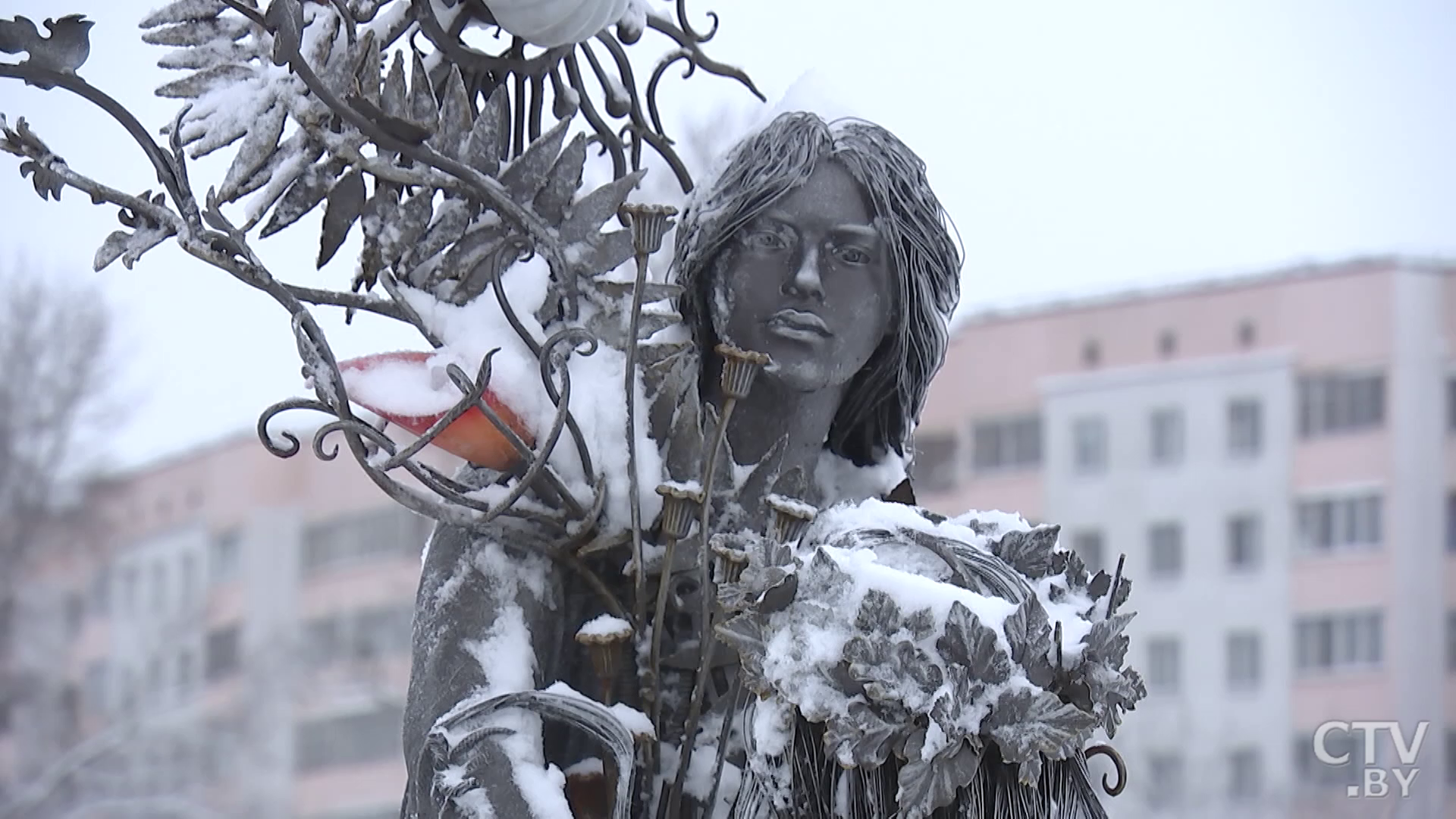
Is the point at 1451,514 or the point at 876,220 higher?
the point at 1451,514

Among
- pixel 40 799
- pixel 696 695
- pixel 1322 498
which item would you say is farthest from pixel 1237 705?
pixel 696 695

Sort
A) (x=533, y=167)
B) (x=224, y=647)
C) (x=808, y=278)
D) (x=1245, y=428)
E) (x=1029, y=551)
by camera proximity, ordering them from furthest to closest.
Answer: (x=224, y=647), (x=1245, y=428), (x=808, y=278), (x=533, y=167), (x=1029, y=551)

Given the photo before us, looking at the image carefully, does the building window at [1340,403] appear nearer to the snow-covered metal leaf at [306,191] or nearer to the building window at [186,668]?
the building window at [186,668]

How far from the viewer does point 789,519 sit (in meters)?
3.38

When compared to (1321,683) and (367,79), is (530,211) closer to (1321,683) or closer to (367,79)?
(367,79)

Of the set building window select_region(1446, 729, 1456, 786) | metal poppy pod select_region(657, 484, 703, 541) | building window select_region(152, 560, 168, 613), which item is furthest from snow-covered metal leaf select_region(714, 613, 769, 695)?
building window select_region(152, 560, 168, 613)

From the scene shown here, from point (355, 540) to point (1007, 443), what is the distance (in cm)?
637

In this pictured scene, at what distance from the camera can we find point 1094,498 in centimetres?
2380

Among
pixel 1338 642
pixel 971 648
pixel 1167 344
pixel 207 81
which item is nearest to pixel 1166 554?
pixel 1338 642

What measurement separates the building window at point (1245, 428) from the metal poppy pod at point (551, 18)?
20.6m

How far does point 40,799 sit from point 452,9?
15758 millimetres

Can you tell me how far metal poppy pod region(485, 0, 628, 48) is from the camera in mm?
3379

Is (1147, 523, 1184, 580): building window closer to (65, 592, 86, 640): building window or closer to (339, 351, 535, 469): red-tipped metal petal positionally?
(65, 592, 86, 640): building window

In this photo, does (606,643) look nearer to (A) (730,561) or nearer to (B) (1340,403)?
(A) (730,561)
